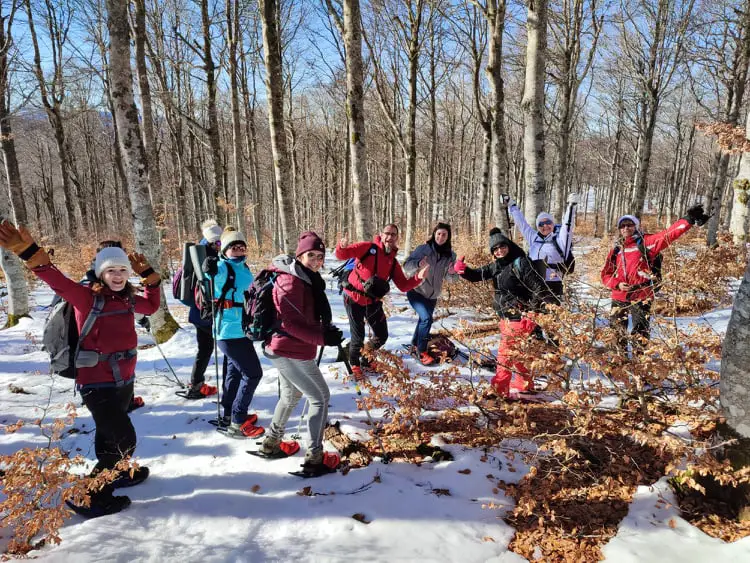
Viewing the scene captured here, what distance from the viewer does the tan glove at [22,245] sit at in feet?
8.23

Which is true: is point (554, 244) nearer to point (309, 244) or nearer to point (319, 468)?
point (309, 244)

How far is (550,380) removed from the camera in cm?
307

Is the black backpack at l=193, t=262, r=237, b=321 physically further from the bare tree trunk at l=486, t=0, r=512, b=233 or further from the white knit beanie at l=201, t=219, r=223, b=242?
the bare tree trunk at l=486, t=0, r=512, b=233

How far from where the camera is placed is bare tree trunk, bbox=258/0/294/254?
620 cm

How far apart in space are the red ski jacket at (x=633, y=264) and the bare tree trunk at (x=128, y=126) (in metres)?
6.65

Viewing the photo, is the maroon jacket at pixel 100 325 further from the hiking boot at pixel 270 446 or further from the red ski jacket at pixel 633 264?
the red ski jacket at pixel 633 264

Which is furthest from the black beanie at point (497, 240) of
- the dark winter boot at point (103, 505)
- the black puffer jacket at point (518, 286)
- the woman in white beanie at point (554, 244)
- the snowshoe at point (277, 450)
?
the dark winter boot at point (103, 505)

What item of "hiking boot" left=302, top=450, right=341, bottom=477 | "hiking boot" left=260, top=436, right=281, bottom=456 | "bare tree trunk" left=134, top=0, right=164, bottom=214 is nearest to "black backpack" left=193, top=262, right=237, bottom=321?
"hiking boot" left=260, top=436, right=281, bottom=456

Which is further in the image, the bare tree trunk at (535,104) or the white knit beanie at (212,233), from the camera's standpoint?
the bare tree trunk at (535,104)

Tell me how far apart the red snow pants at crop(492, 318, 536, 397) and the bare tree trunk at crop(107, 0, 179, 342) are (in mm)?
5430

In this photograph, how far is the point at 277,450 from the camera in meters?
3.38

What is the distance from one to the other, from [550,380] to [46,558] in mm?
3522

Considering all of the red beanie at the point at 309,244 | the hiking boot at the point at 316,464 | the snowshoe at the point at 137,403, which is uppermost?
the red beanie at the point at 309,244

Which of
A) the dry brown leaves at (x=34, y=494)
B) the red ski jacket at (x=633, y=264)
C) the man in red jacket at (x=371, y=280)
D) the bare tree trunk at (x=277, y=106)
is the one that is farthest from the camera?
the bare tree trunk at (x=277, y=106)
